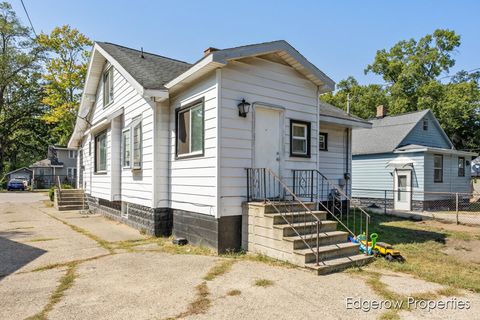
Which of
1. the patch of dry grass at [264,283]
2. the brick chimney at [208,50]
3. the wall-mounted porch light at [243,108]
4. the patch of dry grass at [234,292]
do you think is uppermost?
the brick chimney at [208,50]

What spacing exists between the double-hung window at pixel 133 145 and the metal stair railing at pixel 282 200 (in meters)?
3.57

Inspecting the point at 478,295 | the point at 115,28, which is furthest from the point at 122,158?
the point at 478,295

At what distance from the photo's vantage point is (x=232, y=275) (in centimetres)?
505

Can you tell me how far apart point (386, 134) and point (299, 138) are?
1315 cm

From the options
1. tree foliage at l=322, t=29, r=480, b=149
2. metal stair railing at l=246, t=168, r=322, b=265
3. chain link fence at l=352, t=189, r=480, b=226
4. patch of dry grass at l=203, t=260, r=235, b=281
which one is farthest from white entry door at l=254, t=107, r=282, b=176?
tree foliage at l=322, t=29, r=480, b=149

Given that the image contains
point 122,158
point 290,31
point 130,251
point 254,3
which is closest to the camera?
point 130,251

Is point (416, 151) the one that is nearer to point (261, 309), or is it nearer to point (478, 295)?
point (478, 295)

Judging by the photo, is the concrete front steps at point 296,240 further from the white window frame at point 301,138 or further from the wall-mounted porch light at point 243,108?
the wall-mounted porch light at point 243,108

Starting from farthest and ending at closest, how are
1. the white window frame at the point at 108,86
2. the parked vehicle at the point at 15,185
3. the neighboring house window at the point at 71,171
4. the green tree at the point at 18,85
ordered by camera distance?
1. the neighboring house window at the point at 71,171
2. the parked vehicle at the point at 15,185
3. the green tree at the point at 18,85
4. the white window frame at the point at 108,86

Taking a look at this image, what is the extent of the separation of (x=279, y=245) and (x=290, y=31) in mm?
10267

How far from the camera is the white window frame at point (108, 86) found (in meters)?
11.5

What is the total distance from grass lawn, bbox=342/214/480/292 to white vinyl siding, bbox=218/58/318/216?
284 centimetres

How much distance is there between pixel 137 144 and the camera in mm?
9047

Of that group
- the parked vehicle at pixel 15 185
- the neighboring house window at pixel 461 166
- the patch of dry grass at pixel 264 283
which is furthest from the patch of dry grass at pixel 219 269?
the parked vehicle at pixel 15 185
